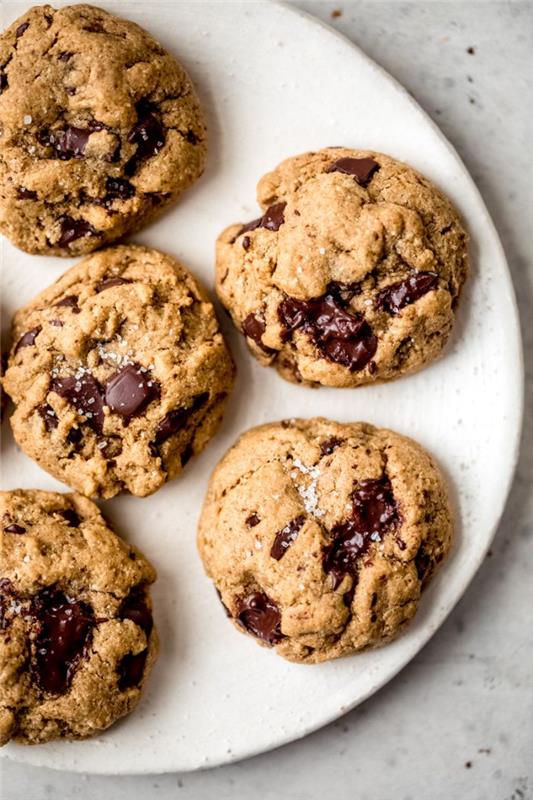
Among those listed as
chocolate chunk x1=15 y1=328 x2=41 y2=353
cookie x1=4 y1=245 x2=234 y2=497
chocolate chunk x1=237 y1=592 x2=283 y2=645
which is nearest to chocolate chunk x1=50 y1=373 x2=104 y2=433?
cookie x1=4 y1=245 x2=234 y2=497

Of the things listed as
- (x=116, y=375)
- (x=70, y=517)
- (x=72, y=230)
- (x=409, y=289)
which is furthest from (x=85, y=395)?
(x=409, y=289)

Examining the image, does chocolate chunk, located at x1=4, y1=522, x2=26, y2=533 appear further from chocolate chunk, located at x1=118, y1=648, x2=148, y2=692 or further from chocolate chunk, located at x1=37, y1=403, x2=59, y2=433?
chocolate chunk, located at x1=118, y1=648, x2=148, y2=692

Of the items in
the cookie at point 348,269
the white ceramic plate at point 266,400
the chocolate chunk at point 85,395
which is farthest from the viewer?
the white ceramic plate at point 266,400

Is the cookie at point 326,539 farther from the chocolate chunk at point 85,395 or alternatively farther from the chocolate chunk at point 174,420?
the chocolate chunk at point 85,395

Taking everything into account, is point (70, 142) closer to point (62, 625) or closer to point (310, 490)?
point (310, 490)

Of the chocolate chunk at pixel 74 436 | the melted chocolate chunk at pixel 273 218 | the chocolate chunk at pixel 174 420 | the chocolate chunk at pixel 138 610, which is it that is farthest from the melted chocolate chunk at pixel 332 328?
the chocolate chunk at pixel 138 610

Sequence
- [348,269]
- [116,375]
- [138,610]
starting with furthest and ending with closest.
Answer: [138,610] → [116,375] → [348,269]
